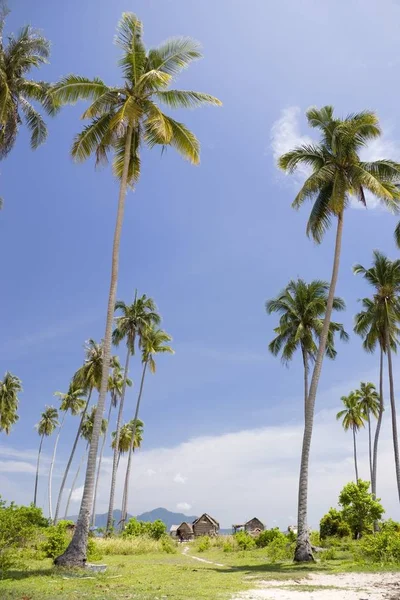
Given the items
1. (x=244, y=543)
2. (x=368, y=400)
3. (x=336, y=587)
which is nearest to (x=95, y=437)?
(x=336, y=587)

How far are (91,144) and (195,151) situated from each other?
164 inches

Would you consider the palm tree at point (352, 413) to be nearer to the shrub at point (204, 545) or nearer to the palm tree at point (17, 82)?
the shrub at point (204, 545)

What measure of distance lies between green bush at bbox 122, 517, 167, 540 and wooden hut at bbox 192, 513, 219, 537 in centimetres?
2885

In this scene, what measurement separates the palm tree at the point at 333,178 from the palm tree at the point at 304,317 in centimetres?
956

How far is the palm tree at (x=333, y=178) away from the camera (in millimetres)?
20750

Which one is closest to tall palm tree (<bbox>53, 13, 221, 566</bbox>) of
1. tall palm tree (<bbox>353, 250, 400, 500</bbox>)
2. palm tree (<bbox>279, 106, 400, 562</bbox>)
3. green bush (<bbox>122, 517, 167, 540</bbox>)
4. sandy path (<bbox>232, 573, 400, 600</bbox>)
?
palm tree (<bbox>279, 106, 400, 562</bbox>)

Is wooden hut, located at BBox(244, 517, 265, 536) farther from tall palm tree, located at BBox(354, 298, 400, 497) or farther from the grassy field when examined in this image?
the grassy field

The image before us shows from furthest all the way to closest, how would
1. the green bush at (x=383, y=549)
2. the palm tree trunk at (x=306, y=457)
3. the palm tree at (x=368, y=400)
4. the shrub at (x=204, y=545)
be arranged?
the palm tree at (x=368, y=400) → the shrub at (x=204, y=545) → the palm tree trunk at (x=306, y=457) → the green bush at (x=383, y=549)

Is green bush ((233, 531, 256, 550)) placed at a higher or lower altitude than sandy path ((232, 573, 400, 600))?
lower

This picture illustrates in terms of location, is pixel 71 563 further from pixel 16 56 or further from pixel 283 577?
pixel 16 56

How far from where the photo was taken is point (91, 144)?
61.7 feet

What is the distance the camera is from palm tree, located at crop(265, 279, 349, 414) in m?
31.8

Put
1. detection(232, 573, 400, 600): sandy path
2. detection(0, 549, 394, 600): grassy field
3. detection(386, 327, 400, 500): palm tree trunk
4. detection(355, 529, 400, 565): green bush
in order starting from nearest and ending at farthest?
detection(0, 549, 394, 600): grassy field < detection(232, 573, 400, 600): sandy path < detection(355, 529, 400, 565): green bush < detection(386, 327, 400, 500): palm tree trunk

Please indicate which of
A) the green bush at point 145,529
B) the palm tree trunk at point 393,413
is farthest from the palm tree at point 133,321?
the palm tree trunk at point 393,413
